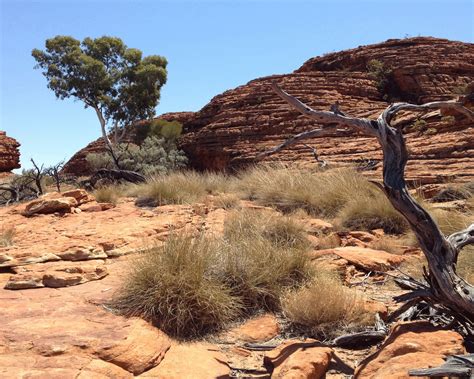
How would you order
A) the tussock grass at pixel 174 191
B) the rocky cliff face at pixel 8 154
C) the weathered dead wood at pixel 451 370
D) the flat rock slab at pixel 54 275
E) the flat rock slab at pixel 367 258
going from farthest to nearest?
the rocky cliff face at pixel 8 154 → the tussock grass at pixel 174 191 → the flat rock slab at pixel 367 258 → the flat rock slab at pixel 54 275 → the weathered dead wood at pixel 451 370

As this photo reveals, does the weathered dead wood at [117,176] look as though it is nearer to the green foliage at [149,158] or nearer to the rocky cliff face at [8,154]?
the green foliage at [149,158]

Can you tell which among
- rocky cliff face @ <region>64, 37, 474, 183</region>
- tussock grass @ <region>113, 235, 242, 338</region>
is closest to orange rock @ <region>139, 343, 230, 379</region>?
tussock grass @ <region>113, 235, 242, 338</region>

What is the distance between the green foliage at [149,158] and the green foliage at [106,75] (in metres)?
2.53

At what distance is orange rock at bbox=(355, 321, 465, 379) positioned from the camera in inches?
90.0

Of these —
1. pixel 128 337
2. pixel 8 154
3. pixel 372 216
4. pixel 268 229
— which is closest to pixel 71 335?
pixel 128 337

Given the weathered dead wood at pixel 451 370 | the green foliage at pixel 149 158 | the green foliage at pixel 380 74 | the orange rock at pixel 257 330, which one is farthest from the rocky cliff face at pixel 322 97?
the weathered dead wood at pixel 451 370

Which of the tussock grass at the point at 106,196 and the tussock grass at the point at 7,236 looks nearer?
the tussock grass at the point at 7,236

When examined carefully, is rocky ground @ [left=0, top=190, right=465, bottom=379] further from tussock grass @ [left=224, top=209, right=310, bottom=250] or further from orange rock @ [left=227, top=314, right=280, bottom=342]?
tussock grass @ [left=224, top=209, right=310, bottom=250]

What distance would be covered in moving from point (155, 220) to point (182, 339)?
3953mm

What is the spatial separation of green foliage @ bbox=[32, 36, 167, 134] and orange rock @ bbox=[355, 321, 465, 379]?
2302 centimetres

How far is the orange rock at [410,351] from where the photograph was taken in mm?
2287

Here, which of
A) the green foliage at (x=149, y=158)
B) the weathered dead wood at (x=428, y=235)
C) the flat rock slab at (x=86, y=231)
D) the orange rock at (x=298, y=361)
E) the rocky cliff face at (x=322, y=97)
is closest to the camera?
the orange rock at (x=298, y=361)

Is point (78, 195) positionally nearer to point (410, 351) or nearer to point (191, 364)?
point (191, 364)

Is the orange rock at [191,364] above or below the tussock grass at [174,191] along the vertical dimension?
below
